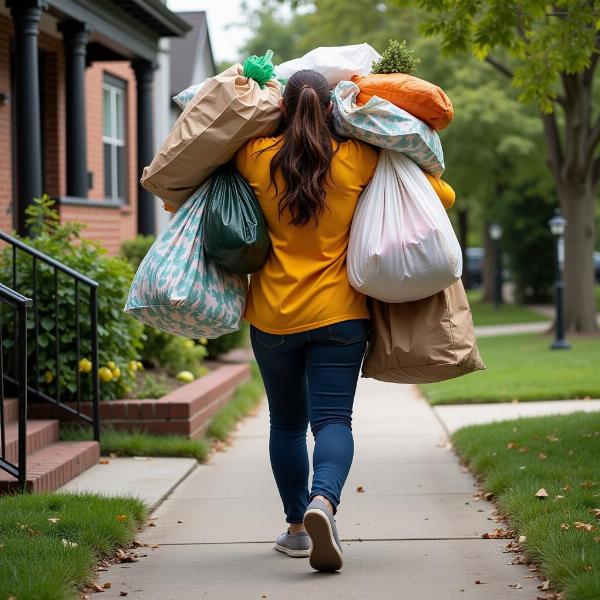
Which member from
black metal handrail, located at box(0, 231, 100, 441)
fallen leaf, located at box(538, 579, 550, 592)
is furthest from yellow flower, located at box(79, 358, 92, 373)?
fallen leaf, located at box(538, 579, 550, 592)

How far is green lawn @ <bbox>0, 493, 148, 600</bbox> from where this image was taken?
3.83 m

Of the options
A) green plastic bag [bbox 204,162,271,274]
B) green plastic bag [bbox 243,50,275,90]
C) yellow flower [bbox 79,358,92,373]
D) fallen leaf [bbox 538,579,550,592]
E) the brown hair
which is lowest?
fallen leaf [bbox 538,579,550,592]

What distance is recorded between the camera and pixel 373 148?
4.31 metres

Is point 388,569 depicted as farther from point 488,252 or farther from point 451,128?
point 488,252

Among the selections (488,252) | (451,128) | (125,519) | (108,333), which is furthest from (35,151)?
(488,252)

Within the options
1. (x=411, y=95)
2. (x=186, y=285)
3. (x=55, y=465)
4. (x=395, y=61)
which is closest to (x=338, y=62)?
(x=395, y=61)

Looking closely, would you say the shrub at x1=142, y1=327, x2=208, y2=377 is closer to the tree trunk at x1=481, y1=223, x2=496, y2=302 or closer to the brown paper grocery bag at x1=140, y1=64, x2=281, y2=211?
the brown paper grocery bag at x1=140, y1=64, x2=281, y2=211

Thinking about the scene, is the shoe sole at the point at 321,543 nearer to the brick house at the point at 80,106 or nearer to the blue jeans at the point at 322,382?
the blue jeans at the point at 322,382

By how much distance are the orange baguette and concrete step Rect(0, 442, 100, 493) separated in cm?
267

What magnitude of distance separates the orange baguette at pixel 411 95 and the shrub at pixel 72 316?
127 inches

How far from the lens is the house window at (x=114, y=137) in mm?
14125

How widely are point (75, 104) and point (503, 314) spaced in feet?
71.2

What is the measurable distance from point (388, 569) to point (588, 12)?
13.8ft

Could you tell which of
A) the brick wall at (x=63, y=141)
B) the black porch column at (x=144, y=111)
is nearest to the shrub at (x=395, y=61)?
the brick wall at (x=63, y=141)
